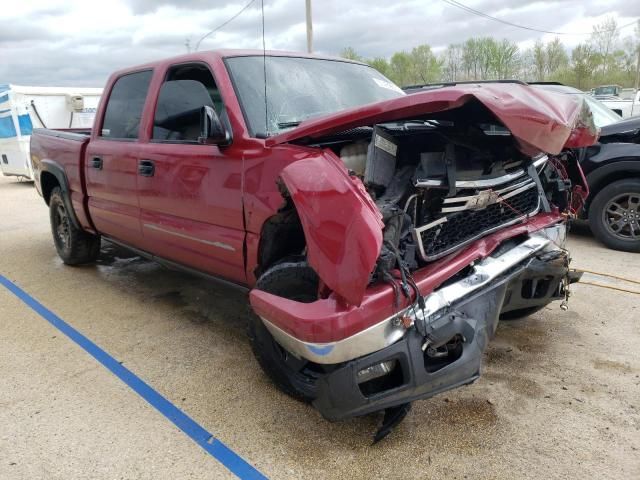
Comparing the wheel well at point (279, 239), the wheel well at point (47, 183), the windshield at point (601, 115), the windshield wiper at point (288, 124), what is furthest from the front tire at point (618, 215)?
the wheel well at point (47, 183)

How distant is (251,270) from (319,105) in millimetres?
1154

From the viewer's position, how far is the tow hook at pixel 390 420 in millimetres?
Result: 2467

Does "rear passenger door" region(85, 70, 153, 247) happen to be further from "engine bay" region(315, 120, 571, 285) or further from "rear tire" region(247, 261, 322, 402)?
"engine bay" region(315, 120, 571, 285)

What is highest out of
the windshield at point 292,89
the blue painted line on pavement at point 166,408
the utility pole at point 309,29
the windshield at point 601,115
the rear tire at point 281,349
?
the utility pole at point 309,29

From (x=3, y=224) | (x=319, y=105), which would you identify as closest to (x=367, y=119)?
(x=319, y=105)

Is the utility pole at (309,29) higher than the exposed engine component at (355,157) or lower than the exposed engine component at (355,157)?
higher

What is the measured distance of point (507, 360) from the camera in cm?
330

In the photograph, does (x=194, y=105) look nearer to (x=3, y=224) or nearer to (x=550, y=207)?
(x=550, y=207)

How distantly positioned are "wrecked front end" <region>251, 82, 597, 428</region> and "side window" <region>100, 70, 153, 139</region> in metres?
1.91

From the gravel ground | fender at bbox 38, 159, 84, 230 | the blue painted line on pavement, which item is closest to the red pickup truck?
the gravel ground

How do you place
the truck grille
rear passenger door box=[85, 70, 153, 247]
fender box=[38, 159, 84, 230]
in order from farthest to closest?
fender box=[38, 159, 84, 230] → rear passenger door box=[85, 70, 153, 247] → the truck grille

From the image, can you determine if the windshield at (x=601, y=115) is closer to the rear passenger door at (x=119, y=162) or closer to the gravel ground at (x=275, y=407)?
the gravel ground at (x=275, y=407)

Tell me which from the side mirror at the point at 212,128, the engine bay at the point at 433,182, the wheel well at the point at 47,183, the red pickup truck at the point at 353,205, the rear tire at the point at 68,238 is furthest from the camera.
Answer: the wheel well at the point at 47,183

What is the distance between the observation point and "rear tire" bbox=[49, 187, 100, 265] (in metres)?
5.48
